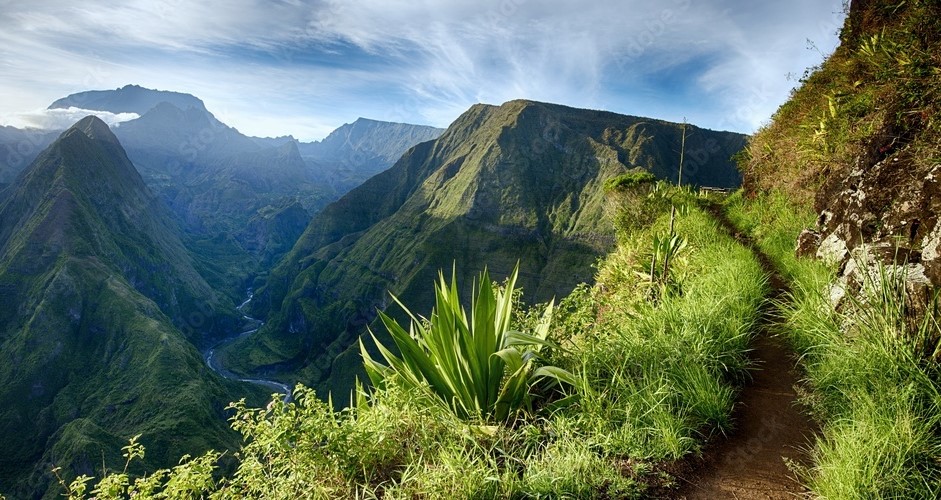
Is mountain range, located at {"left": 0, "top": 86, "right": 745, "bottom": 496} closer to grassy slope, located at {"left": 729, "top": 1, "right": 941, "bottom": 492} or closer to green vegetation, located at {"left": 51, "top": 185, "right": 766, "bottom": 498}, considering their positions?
grassy slope, located at {"left": 729, "top": 1, "right": 941, "bottom": 492}

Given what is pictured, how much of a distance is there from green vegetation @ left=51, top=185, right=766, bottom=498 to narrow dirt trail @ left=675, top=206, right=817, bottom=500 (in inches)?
5.2

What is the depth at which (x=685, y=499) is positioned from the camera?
2742 mm

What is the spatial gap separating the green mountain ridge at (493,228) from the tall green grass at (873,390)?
11467 cm

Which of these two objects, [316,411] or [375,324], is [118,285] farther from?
[316,411]

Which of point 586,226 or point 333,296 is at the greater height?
point 586,226

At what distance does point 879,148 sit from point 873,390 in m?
4.32

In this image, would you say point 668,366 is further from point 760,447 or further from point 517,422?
point 517,422

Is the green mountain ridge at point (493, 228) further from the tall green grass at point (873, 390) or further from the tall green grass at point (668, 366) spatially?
the tall green grass at point (873, 390)

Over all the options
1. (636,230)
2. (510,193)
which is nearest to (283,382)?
(510,193)

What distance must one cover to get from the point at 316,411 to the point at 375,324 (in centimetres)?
12396

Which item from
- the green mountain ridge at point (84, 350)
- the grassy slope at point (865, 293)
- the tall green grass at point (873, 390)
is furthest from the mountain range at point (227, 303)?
the tall green grass at point (873, 390)

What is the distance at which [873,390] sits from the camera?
2.95 meters

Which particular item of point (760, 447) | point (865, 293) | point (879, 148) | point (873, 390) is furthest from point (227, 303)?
point (873, 390)

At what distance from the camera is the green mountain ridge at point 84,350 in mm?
85062
